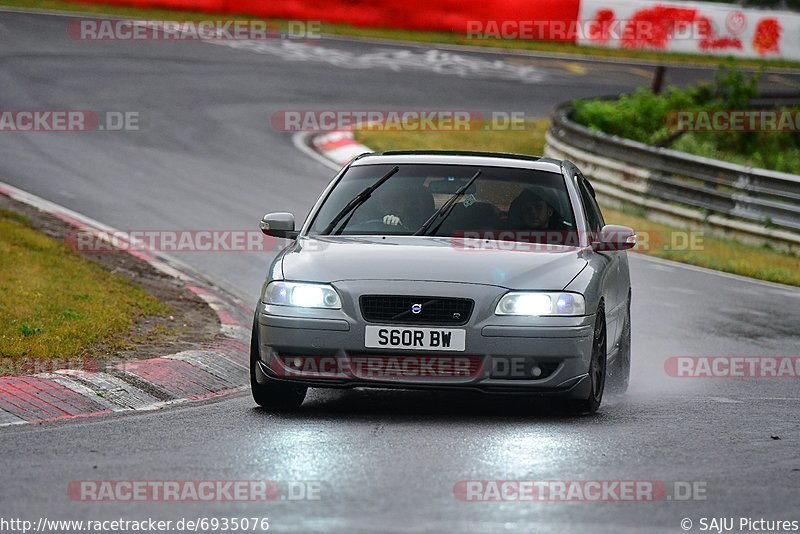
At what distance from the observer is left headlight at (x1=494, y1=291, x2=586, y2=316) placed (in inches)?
334

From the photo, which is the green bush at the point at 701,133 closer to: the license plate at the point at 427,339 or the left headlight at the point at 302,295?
the left headlight at the point at 302,295

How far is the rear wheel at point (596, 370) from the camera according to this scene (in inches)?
346

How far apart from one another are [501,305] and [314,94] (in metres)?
21.9

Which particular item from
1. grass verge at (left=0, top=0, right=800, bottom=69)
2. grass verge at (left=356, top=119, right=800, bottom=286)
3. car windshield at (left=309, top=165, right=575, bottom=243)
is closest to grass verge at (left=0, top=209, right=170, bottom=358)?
car windshield at (left=309, top=165, right=575, bottom=243)

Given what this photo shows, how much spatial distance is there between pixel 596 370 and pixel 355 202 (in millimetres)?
1962

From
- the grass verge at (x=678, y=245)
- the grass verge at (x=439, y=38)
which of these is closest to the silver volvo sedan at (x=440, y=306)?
the grass verge at (x=678, y=245)

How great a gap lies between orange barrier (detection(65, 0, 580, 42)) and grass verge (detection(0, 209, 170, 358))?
24.4 m

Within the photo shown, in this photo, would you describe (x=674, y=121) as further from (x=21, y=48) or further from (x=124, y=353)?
(x=124, y=353)

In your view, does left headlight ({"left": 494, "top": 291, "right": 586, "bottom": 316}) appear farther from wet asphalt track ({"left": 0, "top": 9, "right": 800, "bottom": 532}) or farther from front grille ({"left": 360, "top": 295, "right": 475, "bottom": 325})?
wet asphalt track ({"left": 0, "top": 9, "right": 800, "bottom": 532})

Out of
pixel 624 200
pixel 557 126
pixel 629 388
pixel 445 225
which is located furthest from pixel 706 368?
pixel 557 126

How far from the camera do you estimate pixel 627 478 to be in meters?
7.04

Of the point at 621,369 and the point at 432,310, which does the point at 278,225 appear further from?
the point at 621,369

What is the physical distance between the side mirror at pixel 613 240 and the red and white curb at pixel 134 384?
2.52 m

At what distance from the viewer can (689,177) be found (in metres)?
21.9
